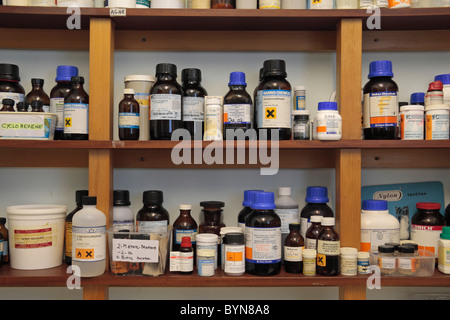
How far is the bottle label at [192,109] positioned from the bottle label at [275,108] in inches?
7.5

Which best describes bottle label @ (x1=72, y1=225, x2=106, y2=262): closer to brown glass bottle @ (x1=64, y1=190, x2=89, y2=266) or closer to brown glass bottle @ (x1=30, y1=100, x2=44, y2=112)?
brown glass bottle @ (x1=64, y1=190, x2=89, y2=266)

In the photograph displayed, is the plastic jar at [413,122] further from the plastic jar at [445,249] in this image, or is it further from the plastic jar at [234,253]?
the plastic jar at [234,253]

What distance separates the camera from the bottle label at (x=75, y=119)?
112 centimetres

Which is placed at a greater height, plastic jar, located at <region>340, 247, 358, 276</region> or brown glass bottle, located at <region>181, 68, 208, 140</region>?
brown glass bottle, located at <region>181, 68, 208, 140</region>

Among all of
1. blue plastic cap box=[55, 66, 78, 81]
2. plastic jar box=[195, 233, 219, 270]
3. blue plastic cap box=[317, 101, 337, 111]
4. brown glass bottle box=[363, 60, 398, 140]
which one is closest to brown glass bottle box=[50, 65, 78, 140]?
blue plastic cap box=[55, 66, 78, 81]

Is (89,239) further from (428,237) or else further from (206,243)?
(428,237)

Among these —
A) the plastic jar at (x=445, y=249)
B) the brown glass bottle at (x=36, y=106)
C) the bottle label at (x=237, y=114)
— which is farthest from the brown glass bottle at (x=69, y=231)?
the plastic jar at (x=445, y=249)

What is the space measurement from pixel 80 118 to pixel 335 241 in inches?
31.2

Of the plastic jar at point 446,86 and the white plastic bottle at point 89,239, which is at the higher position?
the plastic jar at point 446,86

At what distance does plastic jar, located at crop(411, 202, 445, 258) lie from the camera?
3.80 feet

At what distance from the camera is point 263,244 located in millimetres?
1061

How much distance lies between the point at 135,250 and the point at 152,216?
130 mm

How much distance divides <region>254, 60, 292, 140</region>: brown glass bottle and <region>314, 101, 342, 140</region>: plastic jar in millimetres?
89

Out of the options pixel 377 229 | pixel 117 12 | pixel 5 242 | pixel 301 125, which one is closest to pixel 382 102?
pixel 301 125
